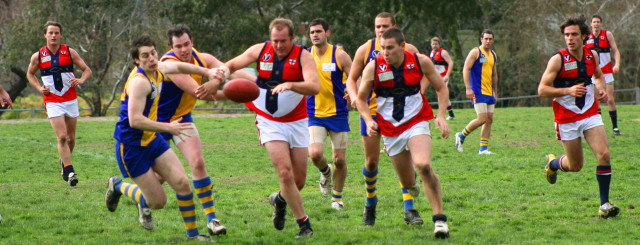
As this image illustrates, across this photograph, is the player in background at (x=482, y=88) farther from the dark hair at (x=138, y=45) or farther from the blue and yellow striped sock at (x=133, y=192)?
the dark hair at (x=138, y=45)

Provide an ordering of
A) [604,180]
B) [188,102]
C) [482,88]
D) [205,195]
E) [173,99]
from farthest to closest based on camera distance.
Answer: [482,88] → [604,180] → [188,102] → [173,99] → [205,195]

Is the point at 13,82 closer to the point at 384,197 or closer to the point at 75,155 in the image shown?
the point at 75,155

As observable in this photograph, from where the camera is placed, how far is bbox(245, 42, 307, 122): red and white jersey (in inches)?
293

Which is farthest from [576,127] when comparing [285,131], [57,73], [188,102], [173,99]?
[57,73]

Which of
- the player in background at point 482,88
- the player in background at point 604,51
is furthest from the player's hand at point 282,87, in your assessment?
the player in background at point 604,51

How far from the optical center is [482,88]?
45.7ft

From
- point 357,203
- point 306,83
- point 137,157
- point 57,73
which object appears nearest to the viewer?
point 137,157

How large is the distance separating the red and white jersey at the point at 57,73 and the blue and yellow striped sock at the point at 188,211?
5.45 meters

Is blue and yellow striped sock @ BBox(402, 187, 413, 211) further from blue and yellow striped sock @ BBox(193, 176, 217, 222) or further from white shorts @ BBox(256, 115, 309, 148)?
blue and yellow striped sock @ BBox(193, 176, 217, 222)

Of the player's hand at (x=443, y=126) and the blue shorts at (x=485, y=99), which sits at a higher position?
the player's hand at (x=443, y=126)

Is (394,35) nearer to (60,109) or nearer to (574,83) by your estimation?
(574,83)

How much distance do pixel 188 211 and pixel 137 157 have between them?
0.66m

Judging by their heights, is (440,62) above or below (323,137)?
below

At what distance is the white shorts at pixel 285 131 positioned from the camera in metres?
7.37
